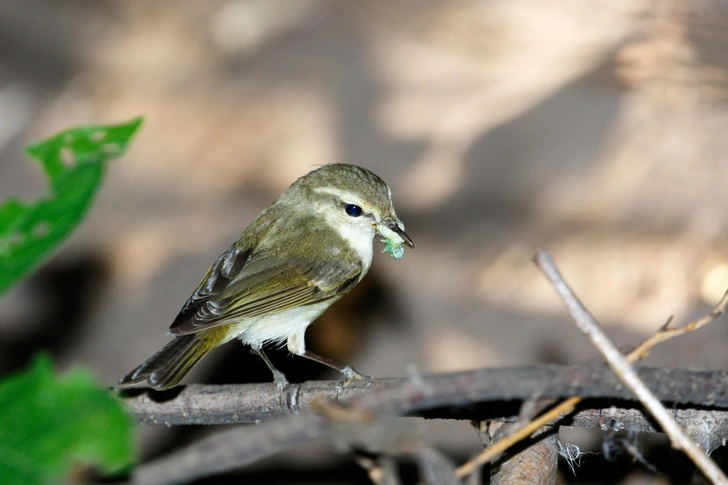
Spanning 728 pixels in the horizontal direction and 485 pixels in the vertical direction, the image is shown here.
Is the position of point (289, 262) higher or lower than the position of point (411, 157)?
lower

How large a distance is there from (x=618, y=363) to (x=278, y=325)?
2.13 m

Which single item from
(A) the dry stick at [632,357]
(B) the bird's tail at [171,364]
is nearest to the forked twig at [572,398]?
(A) the dry stick at [632,357]

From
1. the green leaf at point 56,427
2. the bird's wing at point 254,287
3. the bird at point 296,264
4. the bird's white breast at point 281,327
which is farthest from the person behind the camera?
the bird's white breast at point 281,327

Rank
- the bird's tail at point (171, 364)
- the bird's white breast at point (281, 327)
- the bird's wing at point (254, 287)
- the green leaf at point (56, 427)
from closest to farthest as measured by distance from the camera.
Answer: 1. the green leaf at point (56, 427)
2. the bird's tail at point (171, 364)
3. the bird's wing at point (254, 287)
4. the bird's white breast at point (281, 327)

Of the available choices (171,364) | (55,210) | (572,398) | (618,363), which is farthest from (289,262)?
(55,210)

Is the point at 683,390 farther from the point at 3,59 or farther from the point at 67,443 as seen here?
the point at 3,59

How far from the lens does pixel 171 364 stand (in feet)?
9.22

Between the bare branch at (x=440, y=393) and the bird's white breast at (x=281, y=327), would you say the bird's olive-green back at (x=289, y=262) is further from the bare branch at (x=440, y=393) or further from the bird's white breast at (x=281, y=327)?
the bare branch at (x=440, y=393)

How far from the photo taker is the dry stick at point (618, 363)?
4.88 ft

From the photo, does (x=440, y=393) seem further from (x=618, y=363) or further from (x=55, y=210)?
(x=55, y=210)

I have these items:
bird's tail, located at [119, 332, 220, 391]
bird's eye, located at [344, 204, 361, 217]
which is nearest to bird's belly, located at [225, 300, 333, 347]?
bird's tail, located at [119, 332, 220, 391]

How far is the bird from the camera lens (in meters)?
3.18

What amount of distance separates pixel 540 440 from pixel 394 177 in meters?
3.06

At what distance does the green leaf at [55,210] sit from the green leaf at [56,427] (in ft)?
0.49
